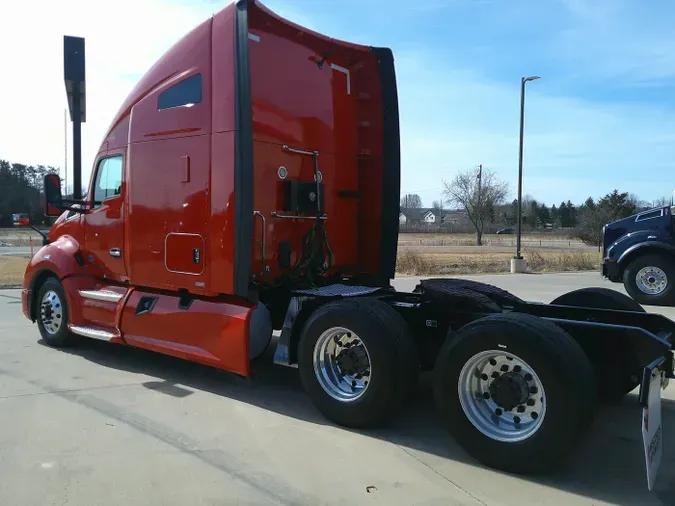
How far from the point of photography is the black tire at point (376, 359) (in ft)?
13.6

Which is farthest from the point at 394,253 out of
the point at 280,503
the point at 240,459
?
the point at 280,503

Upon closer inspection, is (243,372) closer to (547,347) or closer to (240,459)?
(240,459)

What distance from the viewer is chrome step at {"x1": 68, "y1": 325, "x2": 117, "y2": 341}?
20.3 feet

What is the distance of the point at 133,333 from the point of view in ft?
19.6

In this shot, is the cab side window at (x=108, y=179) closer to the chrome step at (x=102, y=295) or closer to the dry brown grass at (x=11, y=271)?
the chrome step at (x=102, y=295)

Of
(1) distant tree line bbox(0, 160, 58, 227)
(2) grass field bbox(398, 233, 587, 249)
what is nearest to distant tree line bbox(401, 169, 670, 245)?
(2) grass field bbox(398, 233, 587, 249)

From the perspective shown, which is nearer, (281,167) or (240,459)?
Result: (240,459)

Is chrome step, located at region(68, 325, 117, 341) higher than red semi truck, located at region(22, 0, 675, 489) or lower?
lower

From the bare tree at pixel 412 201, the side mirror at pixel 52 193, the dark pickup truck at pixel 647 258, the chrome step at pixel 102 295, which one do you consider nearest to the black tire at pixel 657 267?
the dark pickup truck at pixel 647 258

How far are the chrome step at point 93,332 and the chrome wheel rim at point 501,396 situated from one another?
413cm

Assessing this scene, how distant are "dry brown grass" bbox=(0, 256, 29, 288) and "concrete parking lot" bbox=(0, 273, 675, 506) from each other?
35.3 ft

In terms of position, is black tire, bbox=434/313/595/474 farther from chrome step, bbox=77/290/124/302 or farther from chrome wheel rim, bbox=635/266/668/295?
chrome wheel rim, bbox=635/266/668/295

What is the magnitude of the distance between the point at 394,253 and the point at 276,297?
162cm

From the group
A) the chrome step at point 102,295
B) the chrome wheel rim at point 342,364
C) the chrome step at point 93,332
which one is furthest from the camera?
the chrome step at point 102,295
